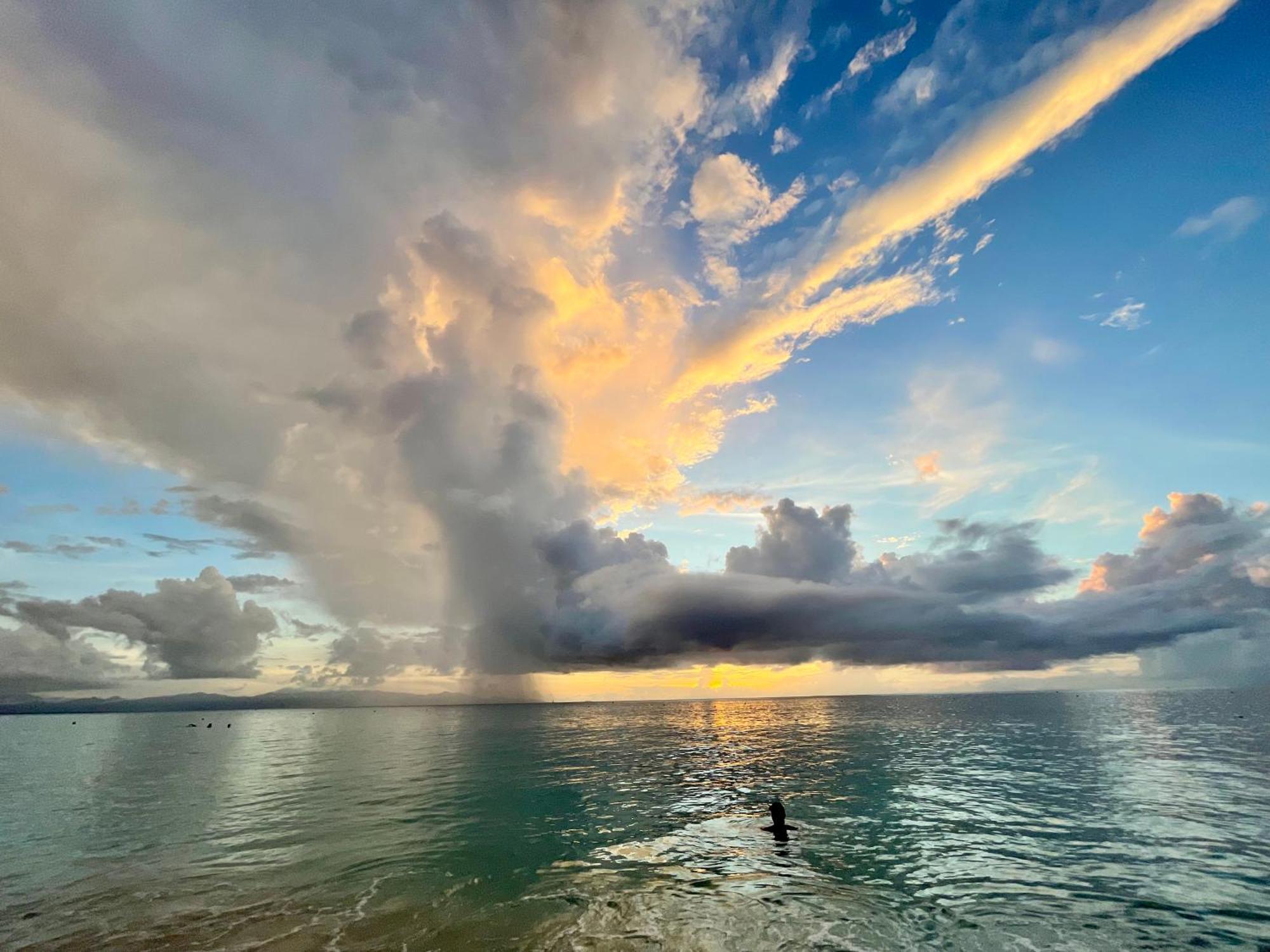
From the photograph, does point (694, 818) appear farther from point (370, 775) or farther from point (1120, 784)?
point (370, 775)

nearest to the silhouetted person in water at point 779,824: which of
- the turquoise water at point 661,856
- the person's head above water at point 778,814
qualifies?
the person's head above water at point 778,814

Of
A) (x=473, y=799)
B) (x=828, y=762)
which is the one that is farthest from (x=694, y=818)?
(x=828, y=762)

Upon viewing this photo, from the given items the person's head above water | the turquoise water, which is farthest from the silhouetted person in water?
the turquoise water

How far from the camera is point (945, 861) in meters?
30.0

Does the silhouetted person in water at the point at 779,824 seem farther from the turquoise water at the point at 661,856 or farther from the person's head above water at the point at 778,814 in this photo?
the turquoise water at the point at 661,856

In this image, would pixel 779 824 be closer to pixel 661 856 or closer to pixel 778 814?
pixel 778 814

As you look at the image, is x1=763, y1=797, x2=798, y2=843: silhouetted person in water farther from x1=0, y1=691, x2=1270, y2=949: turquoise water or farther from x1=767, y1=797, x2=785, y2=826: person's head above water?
x1=0, y1=691, x2=1270, y2=949: turquoise water

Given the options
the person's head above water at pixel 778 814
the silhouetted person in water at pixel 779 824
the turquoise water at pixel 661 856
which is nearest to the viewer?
the turquoise water at pixel 661 856

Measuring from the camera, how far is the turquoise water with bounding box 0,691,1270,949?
22.5 meters

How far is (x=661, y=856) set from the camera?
105ft

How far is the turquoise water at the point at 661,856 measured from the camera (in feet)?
73.7

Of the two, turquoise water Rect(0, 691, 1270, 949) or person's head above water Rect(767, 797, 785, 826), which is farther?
person's head above water Rect(767, 797, 785, 826)

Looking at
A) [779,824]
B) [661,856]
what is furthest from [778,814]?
[661,856]

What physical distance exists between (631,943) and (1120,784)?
2041 inches
